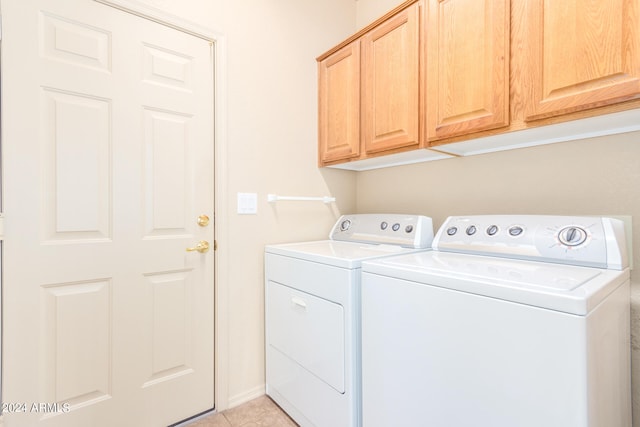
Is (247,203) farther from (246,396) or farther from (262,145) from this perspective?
(246,396)

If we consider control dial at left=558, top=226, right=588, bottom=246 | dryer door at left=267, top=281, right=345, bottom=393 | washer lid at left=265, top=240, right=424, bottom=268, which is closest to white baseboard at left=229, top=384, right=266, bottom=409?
dryer door at left=267, top=281, right=345, bottom=393

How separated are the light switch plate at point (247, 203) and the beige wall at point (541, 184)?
922 mm

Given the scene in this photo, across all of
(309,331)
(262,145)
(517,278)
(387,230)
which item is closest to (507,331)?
(517,278)

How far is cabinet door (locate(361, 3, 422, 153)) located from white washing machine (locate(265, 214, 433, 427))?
1.54 ft

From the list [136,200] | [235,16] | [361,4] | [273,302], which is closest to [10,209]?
[136,200]

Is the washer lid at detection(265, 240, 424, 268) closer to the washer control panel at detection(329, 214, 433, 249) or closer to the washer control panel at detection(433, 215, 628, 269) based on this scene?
the washer control panel at detection(329, 214, 433, 249)

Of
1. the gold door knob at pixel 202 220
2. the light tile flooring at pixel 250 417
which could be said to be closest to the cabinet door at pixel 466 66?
the gold door knob at pixel 202 220

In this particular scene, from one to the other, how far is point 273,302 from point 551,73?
161 centimetres

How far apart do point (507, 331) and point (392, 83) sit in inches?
50.3

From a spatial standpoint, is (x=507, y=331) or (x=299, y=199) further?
(x=299, y=199)

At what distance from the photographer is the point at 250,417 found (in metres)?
1.59

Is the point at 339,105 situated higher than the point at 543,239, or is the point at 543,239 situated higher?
the point at 339,105

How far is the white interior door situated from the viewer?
1186mm

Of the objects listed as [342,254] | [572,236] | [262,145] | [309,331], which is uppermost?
[262,145]
